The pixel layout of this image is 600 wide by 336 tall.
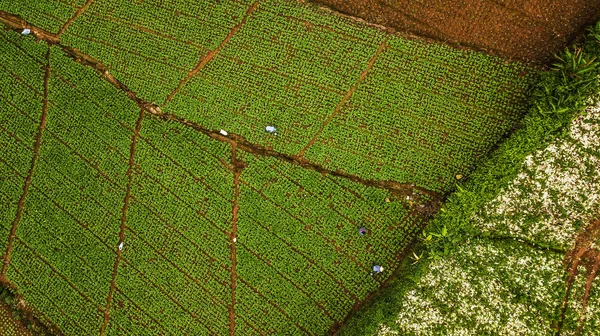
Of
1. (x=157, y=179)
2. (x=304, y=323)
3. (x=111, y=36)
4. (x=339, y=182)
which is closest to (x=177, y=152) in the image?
(x=157, y=179)

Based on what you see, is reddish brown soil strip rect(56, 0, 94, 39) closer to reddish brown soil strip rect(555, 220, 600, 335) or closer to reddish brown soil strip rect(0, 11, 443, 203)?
reddish brown soil strip rect(0, 11, 443, 203)

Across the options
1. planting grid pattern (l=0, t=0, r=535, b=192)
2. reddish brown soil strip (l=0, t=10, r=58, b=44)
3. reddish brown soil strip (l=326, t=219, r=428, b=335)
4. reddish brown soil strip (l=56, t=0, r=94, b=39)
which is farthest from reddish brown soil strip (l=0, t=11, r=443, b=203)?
reddish brown soil strip (l=326, t=219, r=428, b=335)

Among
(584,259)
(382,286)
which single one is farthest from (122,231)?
(584,259)

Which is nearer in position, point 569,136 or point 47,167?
point 569,136

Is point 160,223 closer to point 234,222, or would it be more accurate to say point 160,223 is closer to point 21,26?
point 234,222

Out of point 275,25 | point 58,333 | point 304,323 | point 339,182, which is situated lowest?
point 58,333

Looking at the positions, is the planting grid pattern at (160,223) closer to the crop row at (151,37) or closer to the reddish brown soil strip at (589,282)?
the crop row at (151,37)

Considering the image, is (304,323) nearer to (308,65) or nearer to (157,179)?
(157,179)
